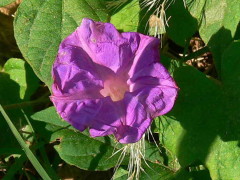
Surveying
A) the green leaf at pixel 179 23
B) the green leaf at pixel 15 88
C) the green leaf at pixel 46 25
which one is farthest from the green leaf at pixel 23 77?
the green leaf at pixel 179 23

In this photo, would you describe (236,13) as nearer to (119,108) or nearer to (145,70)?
(145,70)

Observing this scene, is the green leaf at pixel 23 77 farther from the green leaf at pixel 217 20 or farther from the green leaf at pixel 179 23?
the green leaf at pixel 217 20

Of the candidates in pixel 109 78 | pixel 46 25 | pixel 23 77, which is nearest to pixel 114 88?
pixel 109 78

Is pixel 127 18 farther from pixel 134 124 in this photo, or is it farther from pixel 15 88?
pixel 15 88

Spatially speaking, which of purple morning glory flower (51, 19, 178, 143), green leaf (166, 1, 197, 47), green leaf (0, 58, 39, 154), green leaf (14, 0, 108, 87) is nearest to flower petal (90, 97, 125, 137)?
purple morning glory flower (51, 19, 178, 143)

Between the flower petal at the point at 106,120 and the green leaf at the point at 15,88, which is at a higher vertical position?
the flower petal at the point at 106,120

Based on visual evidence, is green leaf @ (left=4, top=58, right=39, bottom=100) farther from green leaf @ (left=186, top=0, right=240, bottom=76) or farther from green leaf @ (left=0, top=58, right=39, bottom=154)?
green leaf @ (left=186, top=0, right=240, bottom=76)
